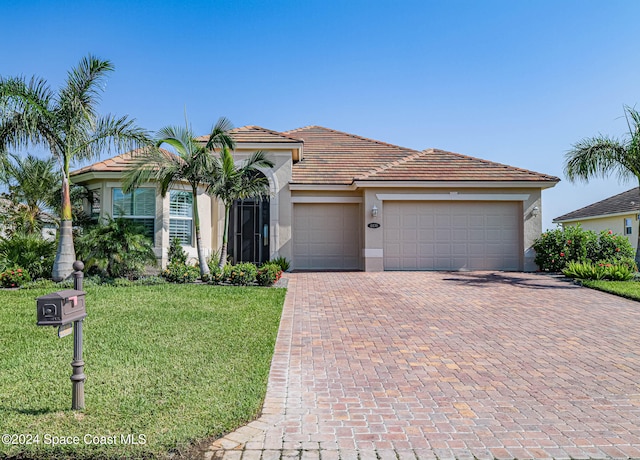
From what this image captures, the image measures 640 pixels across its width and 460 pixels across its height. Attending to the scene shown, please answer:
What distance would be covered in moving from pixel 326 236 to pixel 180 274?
6493 millimetres

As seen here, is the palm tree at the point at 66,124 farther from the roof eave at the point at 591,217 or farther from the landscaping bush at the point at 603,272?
the roof eave at the point at 591,217

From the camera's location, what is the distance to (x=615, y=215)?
76.8 ft

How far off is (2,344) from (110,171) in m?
8.40

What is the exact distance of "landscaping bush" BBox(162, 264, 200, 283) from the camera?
11977 millimetres

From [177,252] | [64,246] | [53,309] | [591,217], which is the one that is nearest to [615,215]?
[591,217]

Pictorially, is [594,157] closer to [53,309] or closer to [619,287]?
[619,287]

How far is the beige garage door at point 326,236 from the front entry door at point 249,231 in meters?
1.32

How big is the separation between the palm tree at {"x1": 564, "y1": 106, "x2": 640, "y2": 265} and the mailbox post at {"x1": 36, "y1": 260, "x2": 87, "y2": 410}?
15352 millimetres

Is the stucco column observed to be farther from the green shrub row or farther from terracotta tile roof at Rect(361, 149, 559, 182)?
the green shrub row

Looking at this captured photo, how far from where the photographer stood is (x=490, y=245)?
15953mm

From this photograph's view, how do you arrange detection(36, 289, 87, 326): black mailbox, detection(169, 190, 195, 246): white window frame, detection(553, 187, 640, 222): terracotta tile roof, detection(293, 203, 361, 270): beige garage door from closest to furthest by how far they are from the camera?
detection(36, 289, 87, 326): black mailbox < detection(169, 190, 195, 246): white window frame < detection(293, 203, 361, 270): beige garage door < detection(553, 187, 640, 222): terracotta tile roof

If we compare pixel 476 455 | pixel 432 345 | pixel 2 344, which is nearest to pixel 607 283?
pixel 432 345

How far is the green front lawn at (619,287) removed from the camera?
9.95 meters

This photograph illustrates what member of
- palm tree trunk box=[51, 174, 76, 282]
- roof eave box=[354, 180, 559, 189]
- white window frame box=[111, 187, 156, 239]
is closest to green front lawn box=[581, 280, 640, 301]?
roof eave box=[354, 180, 559, 189]
